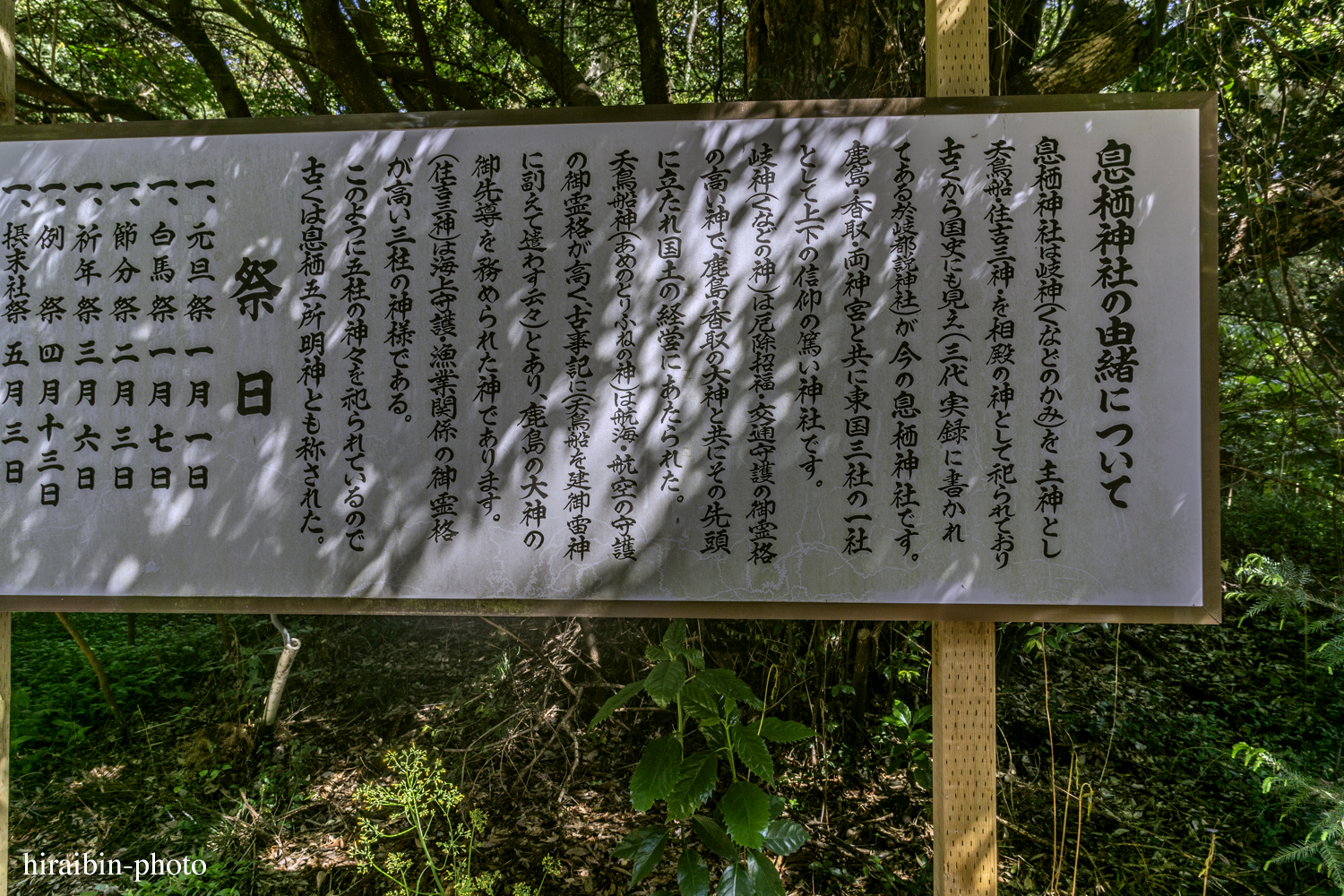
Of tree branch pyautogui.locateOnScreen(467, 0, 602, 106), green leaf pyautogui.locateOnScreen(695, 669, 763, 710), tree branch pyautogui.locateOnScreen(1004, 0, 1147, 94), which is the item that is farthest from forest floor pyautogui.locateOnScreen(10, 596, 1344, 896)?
tree branch pyautogui.locateOnScreen(467, 0, 602, 106)

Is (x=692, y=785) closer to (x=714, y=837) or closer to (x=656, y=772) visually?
(x=656, y=772)

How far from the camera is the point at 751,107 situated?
2.09 m

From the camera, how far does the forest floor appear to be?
2756mm

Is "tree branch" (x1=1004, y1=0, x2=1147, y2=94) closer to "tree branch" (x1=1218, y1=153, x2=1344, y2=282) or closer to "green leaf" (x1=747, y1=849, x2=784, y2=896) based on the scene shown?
"tree branch" (x1=1218, y1=153, x2=1344, y2=282)

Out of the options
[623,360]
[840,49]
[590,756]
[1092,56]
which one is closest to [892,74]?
[840,49]

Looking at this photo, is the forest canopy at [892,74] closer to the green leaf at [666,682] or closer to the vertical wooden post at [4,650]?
the vertical wooden post at [4,650]

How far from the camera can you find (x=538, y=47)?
11.8 ft

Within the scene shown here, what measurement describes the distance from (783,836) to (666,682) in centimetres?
77

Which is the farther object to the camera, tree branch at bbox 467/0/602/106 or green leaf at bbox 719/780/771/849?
tree branch at bbox 467/0/602/106

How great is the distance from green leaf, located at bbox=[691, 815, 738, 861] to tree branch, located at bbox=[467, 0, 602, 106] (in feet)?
12.0

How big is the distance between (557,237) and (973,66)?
152 centimetres

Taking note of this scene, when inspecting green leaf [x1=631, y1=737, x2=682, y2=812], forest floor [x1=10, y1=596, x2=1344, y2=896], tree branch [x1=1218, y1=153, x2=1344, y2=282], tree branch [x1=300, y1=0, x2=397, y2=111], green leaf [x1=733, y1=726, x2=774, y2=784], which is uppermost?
tree branch [x1=300, y1=0, x2=397, y2=111]

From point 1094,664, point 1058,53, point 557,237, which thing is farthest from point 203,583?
point 1094,664

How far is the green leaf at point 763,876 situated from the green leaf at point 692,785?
28cm
